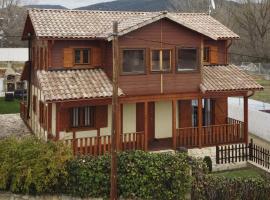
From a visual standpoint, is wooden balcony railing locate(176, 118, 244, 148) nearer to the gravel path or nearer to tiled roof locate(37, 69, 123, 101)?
tiled roof locate(37, 69, 123, 101)

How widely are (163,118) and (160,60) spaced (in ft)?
11.9

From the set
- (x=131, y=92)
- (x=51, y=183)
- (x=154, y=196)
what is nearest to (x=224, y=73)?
(x=131, y=92)

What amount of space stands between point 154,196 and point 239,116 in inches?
645

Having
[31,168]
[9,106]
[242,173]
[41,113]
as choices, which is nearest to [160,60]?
[242,173]

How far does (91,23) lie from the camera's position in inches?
862

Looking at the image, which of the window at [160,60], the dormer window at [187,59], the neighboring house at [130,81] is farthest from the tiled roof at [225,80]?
the window at [160,60]

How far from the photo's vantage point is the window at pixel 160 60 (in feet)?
Result: 67.3

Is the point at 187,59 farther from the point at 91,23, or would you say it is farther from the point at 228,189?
the point at 228,189

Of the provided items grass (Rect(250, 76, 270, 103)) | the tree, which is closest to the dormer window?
grass (Rect(250, 76, 270, 103))

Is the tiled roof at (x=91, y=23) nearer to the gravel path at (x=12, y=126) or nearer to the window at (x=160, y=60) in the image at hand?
the window at (x=160, y=60)

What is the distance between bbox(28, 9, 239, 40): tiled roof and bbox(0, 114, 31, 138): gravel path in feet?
23.3

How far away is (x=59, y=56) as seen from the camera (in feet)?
66.7

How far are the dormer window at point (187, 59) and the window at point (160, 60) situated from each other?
0.53 meters

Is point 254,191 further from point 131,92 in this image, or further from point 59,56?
point 59,56
